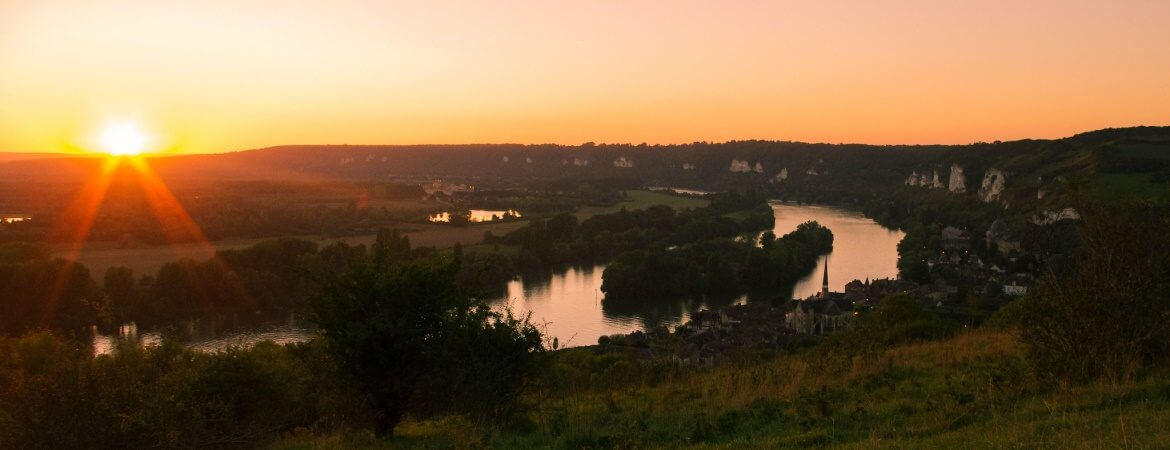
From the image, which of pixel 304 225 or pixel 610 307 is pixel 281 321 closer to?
pixel 610 307

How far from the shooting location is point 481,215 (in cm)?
7356

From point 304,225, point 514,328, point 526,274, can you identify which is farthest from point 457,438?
point 304,225

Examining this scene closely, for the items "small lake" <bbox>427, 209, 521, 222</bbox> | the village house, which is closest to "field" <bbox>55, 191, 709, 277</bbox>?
"small lake" <bbox>427, 209, 521, 222</bbox>

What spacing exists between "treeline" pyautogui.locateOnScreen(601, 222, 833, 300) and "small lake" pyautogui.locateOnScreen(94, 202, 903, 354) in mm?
972

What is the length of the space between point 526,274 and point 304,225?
21308 mm

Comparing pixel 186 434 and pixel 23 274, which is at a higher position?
pixel 186 434

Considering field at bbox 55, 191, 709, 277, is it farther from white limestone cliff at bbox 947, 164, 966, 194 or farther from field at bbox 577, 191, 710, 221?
white limestone cliff at bbox 947, 164, 966, 194

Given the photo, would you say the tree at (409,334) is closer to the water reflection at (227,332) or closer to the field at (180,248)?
the water reflection at (227,332)

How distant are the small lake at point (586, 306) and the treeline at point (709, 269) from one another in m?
0.97

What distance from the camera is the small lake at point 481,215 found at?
66.9 metres

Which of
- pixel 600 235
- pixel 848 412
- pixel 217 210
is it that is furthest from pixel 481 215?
pixel 848 412

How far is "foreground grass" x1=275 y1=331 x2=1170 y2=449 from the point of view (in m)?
4.35

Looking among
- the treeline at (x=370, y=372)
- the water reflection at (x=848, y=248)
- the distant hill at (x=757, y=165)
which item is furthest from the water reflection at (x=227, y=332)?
the distant hill at (x=757, y=165)

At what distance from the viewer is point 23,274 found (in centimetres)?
2983
